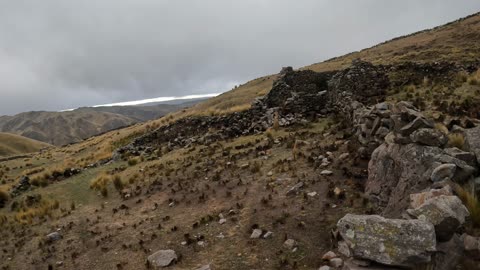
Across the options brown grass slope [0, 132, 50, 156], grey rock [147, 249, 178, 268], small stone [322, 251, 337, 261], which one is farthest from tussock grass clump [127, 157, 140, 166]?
brown grass slope [0, 132, 50, 156]

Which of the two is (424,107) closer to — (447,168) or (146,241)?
(447,168)

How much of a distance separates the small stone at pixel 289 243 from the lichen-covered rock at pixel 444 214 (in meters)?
3.78

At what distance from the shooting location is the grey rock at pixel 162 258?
431 inches

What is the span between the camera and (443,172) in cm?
912

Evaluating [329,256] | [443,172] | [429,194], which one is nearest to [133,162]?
[329,256]

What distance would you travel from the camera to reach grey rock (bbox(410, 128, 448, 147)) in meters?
10.4

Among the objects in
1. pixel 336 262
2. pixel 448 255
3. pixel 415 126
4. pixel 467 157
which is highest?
pixel 415 126

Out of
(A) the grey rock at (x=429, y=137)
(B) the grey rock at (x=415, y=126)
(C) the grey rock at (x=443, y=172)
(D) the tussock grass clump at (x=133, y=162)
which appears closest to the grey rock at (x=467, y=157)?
(C) the grey rock at (x=443, y=172)

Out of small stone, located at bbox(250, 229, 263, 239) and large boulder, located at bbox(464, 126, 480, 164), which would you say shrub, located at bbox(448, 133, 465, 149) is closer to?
large boulder, located at bbox(464, 126, 480, 164)

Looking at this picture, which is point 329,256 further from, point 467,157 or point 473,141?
point 473,141

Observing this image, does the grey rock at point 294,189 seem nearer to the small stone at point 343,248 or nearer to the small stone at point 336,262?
the small stone at point 343,248

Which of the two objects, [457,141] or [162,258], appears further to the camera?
[162,258]

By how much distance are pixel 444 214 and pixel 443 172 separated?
7.67 feet

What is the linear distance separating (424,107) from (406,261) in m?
15.6
